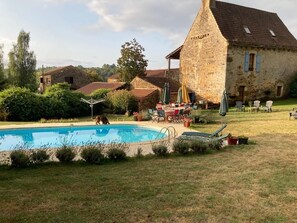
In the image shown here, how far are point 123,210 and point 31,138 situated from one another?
1158 cm

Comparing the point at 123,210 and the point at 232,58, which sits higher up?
the point at 232,58

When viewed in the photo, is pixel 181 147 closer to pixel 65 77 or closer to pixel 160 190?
pixel 160 190

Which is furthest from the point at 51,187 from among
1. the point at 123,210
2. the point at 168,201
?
the point at 168,201

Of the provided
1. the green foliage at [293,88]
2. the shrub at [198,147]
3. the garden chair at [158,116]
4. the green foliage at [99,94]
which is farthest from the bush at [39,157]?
the green foliage at [293,88]

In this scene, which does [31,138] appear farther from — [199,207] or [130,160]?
[199,207]

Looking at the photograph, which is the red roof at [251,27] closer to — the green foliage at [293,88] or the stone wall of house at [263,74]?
the stone wall of house at [263,74]

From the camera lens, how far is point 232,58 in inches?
921

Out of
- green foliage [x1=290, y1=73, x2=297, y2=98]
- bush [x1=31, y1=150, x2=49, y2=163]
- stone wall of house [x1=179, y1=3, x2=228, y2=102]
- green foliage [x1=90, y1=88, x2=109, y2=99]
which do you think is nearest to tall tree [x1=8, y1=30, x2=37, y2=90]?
green foliage [x1=90, y1=88, x2=109, y2=99]

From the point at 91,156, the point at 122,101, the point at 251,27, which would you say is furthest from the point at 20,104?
the point at 251,27

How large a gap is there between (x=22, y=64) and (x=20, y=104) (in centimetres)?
2648

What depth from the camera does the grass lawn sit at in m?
4.73

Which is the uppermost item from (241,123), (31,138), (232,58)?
(232,58)

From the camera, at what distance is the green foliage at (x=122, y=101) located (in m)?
22.7

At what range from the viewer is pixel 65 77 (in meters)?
45.4
